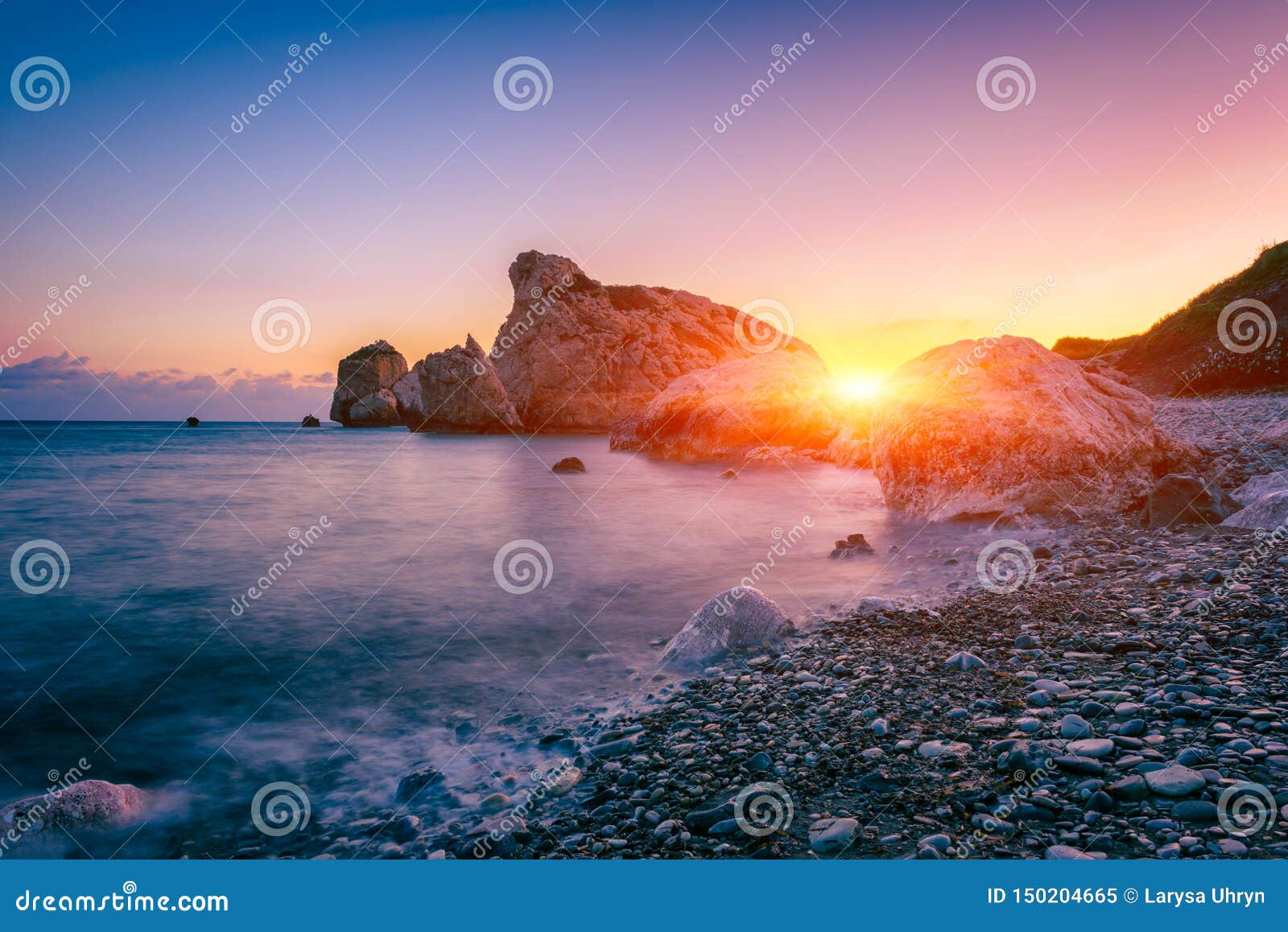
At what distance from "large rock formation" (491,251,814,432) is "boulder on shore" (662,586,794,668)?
67313 millimetres

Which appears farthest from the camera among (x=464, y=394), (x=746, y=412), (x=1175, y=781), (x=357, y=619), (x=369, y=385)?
(x=369, y=385)

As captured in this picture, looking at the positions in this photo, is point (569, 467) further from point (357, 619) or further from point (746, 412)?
point (357, 619)

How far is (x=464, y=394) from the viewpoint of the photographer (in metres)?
74.6

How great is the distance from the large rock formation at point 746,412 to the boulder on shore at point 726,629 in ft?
93.7

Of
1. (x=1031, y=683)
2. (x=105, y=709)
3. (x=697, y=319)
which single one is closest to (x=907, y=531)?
(x=1031, y=683)

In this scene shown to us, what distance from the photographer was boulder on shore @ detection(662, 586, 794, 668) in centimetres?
753

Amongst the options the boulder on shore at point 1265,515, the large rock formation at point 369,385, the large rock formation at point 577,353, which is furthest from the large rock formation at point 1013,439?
the large rock formation at point 369,385

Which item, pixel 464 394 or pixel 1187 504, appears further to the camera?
pixel 464 394

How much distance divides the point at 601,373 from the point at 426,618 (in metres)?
69.1

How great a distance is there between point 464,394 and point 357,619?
67369 millimetres

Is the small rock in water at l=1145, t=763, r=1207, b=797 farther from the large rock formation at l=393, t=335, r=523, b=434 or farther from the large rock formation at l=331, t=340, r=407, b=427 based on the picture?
the large rock formation at l=331, t=340, r=407, b=427

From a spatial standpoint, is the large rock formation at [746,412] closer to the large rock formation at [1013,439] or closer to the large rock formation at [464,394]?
the large rock formation at [1013,439]

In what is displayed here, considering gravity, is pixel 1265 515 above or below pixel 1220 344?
below

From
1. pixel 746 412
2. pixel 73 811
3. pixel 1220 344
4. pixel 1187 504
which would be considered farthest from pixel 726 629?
pixel 746 412
